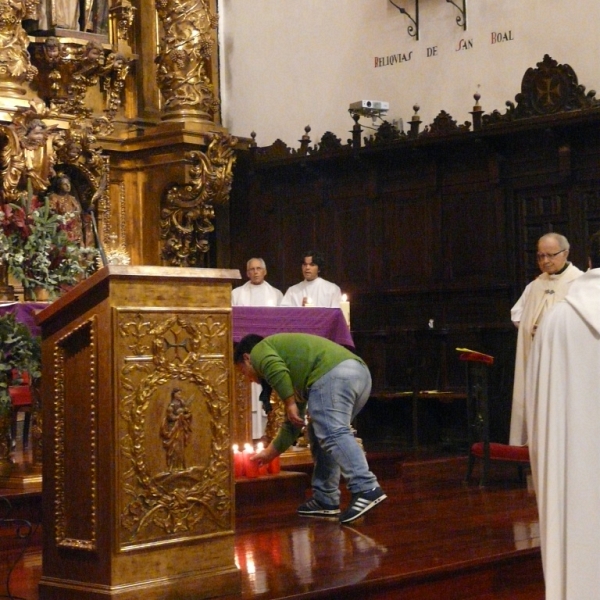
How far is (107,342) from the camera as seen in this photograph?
14.1ft

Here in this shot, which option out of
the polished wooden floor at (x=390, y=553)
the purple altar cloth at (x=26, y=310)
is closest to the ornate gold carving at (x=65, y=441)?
the polished wooden floor at (x=390, y=553)

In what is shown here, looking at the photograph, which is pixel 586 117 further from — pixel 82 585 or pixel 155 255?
pixel 82 585

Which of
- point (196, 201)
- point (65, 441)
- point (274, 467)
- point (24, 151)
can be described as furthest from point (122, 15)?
point (65, 441)

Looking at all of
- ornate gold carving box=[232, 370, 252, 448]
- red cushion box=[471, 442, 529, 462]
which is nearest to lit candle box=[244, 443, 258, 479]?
ornate gold carving box=[232, 370, 252, 448]

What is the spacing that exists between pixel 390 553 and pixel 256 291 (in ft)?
18.7

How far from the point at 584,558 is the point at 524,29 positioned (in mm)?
7761

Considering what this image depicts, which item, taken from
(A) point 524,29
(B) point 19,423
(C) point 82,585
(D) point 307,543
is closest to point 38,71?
(B) point 19,423

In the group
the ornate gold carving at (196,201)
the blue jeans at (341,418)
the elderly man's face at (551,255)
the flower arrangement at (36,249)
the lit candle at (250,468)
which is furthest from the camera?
the ornate gold carving at (196,201)

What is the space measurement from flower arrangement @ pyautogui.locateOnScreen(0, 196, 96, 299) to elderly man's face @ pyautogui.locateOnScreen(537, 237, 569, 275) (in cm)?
348

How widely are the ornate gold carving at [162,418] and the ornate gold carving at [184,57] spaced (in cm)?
621

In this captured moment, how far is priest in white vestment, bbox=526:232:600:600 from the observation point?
11.1 ft

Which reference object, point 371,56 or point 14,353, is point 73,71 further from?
point 14,353

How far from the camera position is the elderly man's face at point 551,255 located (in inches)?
336

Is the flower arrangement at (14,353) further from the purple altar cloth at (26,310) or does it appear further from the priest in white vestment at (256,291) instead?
the priest in white vestment at (256,291)
